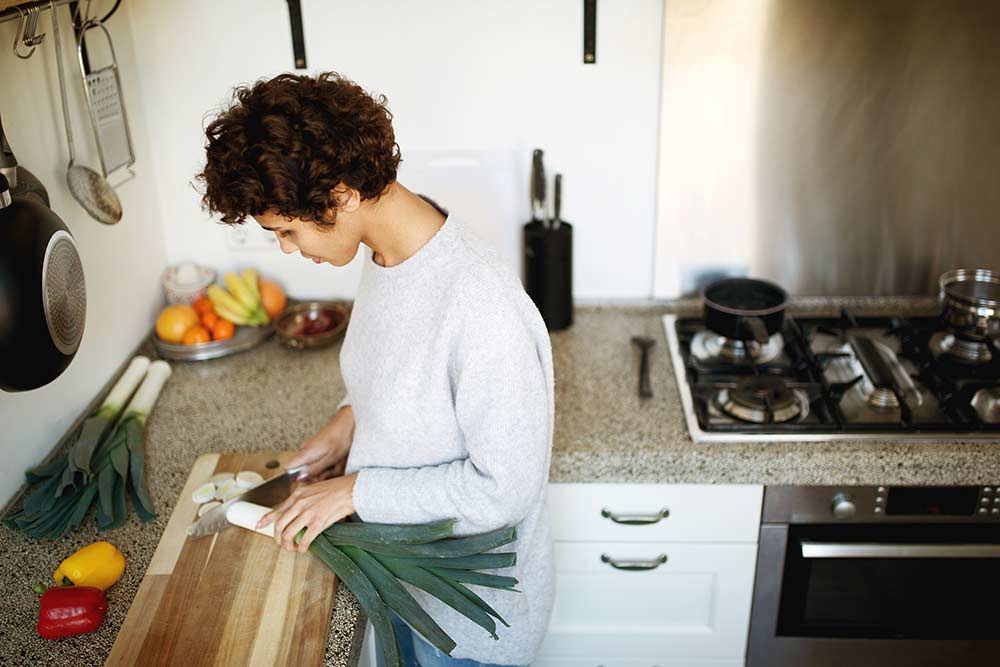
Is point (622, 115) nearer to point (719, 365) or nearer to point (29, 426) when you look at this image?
point (719, 365)

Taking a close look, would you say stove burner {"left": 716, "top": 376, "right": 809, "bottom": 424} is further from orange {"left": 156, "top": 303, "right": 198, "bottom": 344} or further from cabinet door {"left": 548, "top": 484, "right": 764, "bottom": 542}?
orange {"left": 156, "top": 303, "right": 198, "bottom": 344}

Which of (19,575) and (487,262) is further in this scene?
(19,575)

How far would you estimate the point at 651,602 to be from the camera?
6.08 feet

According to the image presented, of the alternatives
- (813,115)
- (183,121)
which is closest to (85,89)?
(183,121)

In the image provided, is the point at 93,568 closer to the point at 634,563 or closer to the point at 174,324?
the point at 174,324

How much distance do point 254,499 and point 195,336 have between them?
2.20 ft

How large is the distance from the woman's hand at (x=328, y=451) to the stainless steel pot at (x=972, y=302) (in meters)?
1.23

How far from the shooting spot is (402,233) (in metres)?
1.23

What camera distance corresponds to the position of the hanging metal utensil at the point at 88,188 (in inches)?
64.4

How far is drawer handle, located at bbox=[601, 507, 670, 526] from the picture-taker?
1739 millimetres

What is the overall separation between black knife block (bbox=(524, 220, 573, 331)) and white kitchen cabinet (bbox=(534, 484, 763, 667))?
1.65ft

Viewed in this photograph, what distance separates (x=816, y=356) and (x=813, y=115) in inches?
21.2

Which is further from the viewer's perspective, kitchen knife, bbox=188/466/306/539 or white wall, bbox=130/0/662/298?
white wall, bbox=130/0/662/298

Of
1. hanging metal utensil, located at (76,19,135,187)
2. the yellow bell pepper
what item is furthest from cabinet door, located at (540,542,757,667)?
hanging metal utensil, located at (76,19,135,187)
